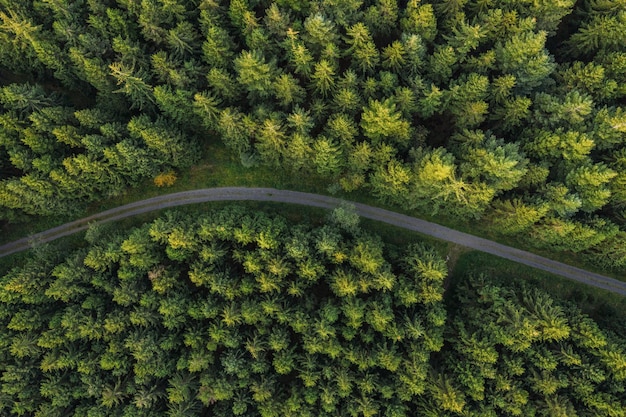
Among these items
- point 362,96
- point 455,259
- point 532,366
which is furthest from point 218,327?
point 532,366

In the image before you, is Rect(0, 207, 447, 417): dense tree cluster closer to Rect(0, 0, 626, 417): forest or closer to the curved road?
Rect(0, 0, 626, 417): forest

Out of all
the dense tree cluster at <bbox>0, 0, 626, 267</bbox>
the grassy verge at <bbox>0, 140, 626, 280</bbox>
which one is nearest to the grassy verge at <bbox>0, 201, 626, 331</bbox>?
the grassy verge at <bbox>0, 140, 626, 280</bbox>

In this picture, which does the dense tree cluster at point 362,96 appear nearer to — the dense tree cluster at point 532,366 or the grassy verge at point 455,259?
the grassy verge at point 455,259

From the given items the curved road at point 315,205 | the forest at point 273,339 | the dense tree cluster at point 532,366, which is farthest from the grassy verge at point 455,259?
the dense tree cluster at point 532,366

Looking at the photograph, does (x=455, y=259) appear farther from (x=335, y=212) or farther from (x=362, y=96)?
(x=362, y=96)

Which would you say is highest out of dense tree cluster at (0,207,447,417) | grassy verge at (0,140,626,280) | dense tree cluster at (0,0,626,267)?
dense tree cluster at (0,0,626,267)

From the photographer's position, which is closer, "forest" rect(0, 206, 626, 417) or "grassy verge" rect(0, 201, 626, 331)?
"forest" rect(0, 206, 626, 417)
